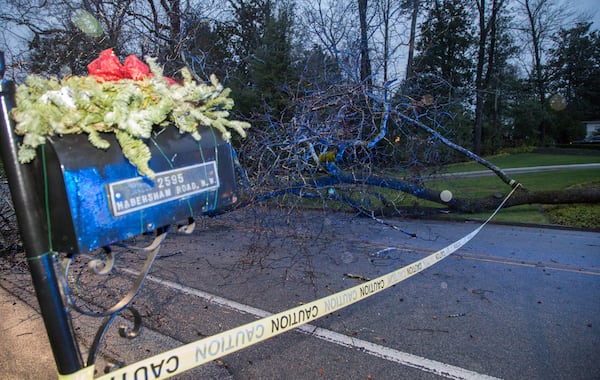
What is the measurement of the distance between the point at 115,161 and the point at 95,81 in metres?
0.40

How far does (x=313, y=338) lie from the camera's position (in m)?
3.64

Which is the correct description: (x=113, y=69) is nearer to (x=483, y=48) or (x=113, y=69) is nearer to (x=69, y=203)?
(x=69, y=203)

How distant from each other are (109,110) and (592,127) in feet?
191

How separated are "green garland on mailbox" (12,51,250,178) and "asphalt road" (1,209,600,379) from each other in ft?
7.24

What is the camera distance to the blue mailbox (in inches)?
57.2

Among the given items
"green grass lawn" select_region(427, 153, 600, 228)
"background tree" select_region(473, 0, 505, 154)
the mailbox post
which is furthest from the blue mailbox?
"background tree" select_region(473, 0, 505, 154)

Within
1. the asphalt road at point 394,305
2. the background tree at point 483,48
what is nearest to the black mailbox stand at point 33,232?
the asphalt road at point 394,305

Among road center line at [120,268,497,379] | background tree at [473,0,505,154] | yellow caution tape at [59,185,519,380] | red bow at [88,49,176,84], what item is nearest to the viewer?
yellow caution tape at [59,185,519,380]

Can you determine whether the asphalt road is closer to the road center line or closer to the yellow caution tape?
the road center line

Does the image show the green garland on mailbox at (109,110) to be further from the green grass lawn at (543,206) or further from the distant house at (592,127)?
the distant house at (592,127)

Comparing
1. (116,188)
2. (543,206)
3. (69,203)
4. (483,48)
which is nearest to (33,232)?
(69,203)

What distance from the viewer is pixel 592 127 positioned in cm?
4600

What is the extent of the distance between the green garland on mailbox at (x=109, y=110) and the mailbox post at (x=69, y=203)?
0.15ft

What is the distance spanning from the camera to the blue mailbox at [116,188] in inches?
57.2
